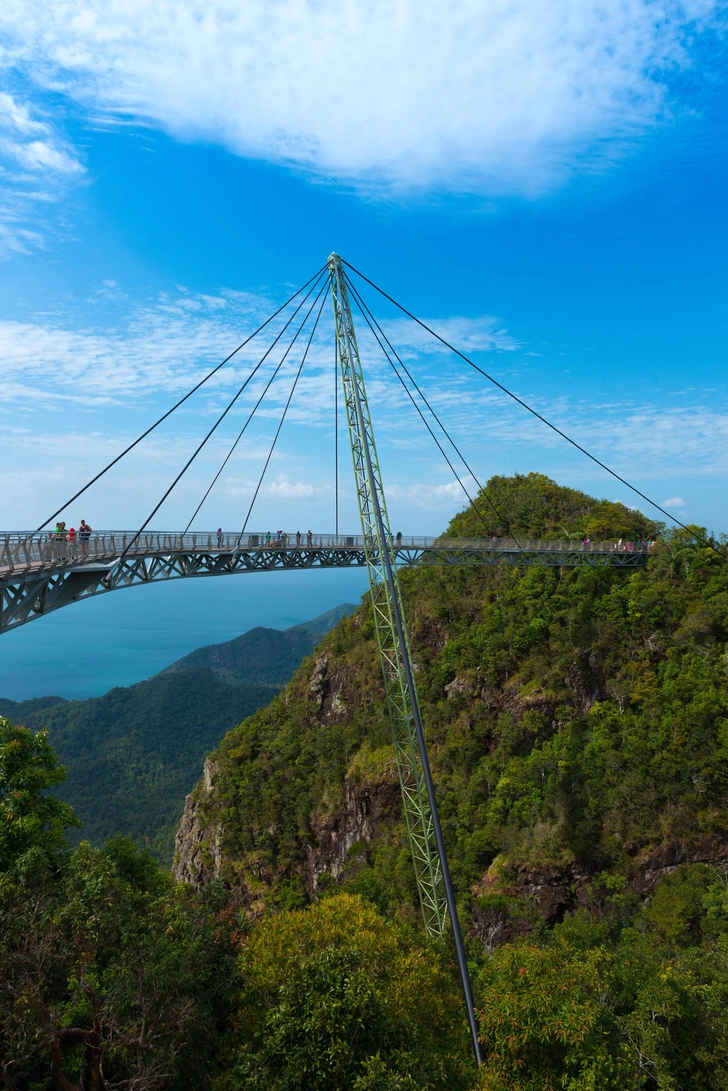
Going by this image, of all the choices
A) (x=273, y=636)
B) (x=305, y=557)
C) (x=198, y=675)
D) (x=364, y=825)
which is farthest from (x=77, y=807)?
(x=273, y=636)

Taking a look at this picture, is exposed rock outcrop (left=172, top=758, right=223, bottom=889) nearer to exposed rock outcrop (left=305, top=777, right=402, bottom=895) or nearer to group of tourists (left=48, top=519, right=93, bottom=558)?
exposed rock outcrop (left=305, top=777, right=402, bottom=895)

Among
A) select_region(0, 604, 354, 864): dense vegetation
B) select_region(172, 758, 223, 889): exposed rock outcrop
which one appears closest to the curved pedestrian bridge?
select_region(172, 758, 223, 889): exposed rock outcrop

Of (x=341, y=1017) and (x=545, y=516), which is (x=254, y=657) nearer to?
(x=545, y=516)

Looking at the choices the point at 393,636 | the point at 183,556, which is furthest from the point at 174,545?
the point at 393,636

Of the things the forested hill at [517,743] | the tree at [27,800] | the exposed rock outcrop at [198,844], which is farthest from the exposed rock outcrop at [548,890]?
the exposed rock outcrop at [198,844]

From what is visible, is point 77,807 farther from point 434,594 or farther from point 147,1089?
point 147,1089

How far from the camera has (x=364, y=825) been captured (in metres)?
32.2

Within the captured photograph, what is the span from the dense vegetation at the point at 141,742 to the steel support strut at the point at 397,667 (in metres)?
60.6

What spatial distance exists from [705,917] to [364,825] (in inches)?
705

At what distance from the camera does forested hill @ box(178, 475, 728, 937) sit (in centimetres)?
2258

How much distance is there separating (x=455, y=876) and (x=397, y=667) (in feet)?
34.6

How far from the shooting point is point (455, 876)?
80.5 ft

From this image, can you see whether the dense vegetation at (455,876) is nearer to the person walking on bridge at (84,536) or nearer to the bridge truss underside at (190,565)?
the bridge truss underside at (190,565)

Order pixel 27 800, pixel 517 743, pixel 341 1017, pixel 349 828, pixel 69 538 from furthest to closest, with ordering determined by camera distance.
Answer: pixel 349 828 → pixel 517 743 → pixel 69 538 → pixel 27 800 → pixel 341 1017
